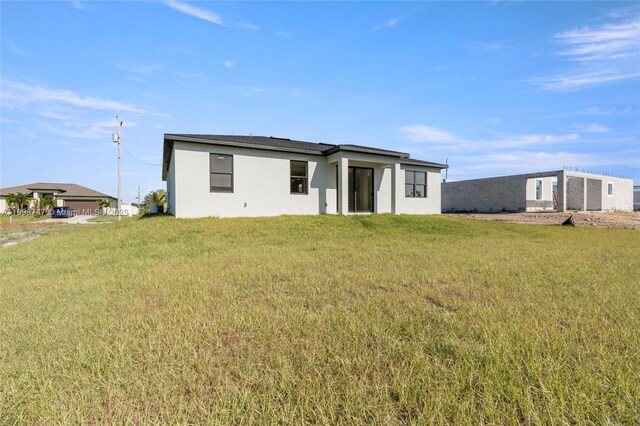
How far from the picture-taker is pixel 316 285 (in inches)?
159

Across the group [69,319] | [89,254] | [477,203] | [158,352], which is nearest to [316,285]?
[158,352]

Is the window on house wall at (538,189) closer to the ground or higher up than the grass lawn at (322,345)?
higher up

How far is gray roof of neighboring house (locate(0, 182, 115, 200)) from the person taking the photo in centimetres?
3884

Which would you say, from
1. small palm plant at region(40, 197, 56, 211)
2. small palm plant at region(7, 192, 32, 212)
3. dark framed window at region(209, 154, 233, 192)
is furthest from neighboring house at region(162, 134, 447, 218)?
small palm plant at region(7, 192, 32, 212)

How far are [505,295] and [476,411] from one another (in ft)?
8.20

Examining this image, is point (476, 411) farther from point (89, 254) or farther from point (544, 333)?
point (89, 254)

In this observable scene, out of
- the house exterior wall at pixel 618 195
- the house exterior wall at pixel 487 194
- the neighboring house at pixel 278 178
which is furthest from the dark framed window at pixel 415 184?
the house exterior wall at pixel 618 195

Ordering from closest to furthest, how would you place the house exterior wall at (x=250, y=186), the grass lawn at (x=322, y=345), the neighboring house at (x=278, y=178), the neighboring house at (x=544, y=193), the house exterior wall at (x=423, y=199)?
the grass lawn at (x=322, y=345)
the house exterior wall at (x=250, y=186)
the neighboring house at (x=278, y=178)
the house exterior wall at (x=423, y=199)
the neighboring house at (x=544, y=193)

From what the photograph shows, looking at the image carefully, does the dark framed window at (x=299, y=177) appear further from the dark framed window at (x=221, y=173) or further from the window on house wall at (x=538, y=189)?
the window on house wall at (x=538, y=189)

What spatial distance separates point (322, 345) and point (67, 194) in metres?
52.6

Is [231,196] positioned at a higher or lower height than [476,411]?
higher

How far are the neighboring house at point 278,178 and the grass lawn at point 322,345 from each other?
689 cm

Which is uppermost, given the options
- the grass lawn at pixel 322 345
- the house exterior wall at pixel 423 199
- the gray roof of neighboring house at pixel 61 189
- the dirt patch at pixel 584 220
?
the gray roof of neighboring house at pixel 61 189

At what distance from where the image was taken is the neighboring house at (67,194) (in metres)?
37.8
